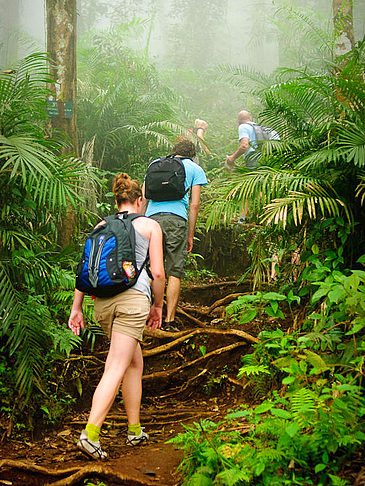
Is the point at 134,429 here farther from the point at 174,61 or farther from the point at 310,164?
the point at 174,61

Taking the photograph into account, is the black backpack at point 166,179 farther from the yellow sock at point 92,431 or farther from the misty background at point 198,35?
the misty background at point 198,35

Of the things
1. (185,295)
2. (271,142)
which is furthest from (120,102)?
(271,142)

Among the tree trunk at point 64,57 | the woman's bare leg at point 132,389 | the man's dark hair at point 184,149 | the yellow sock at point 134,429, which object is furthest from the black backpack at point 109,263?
the tree trunk at point 64,57

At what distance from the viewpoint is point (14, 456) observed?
366 centimetres

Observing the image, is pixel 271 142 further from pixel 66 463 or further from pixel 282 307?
pixel 66 463

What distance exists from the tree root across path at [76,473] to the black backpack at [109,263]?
3.65 ft

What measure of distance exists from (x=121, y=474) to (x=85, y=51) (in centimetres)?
1064

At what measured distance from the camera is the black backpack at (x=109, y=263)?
344 cm

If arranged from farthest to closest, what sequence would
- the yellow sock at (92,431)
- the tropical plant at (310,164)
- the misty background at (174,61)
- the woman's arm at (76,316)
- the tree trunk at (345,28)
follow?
1. the misty background at (174,61)
2. the tree trunk at (345,28)
3. the tropical plant at (310,164)
4. the woman's arm at (76,316)
5. the yellow sock at (92,431)

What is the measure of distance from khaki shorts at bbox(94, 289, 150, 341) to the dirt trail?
865 millimetres

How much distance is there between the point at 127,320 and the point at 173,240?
2.13 meters

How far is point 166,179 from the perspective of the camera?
5352 millimetres

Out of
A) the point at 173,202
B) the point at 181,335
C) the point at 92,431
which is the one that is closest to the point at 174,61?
the point at 173,202

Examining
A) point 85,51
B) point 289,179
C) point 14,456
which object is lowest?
point 14,456
